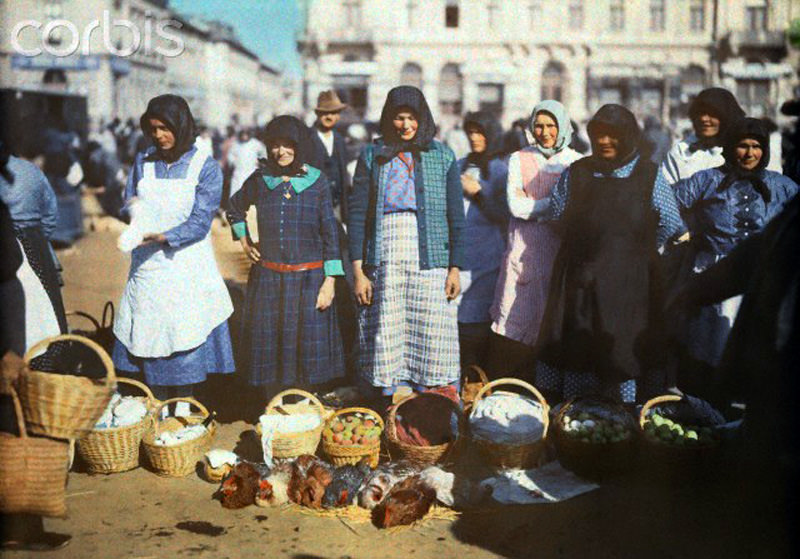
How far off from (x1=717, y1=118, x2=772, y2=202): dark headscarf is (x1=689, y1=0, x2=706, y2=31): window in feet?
101

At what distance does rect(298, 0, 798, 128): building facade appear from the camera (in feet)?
106

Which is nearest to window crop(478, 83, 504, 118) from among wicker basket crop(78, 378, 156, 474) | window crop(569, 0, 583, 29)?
window crop(569, 0, 583, 29)

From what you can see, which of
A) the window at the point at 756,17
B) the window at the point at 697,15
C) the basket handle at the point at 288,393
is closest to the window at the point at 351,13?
the window at the point at 697,15

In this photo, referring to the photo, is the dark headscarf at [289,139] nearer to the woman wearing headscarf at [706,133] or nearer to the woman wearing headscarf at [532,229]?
the woman wearing headscarf at [532,229]

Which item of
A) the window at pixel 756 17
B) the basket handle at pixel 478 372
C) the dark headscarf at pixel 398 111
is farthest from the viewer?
the window at pixel 756 17

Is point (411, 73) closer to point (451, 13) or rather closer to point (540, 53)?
point (451, 13)

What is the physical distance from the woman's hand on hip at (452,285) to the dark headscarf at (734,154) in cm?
164

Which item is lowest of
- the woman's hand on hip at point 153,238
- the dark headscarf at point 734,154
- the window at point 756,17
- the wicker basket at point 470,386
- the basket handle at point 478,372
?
the wicker basket at point 470,386

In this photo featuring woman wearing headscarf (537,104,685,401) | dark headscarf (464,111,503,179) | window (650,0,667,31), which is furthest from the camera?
window (650,0,667,31)

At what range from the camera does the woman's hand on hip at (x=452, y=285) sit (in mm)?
4566

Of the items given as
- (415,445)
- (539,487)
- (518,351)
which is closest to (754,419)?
(539,487)

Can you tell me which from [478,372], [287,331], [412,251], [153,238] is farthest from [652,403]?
[153,238]

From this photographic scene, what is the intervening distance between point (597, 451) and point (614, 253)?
1.09 meters

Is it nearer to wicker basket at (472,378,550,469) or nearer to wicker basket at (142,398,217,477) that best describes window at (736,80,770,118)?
wicker basket at (472,378,550,469)
